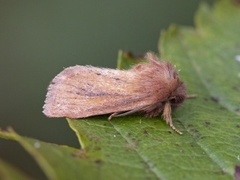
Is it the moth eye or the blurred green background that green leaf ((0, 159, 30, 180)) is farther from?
the blurred green background

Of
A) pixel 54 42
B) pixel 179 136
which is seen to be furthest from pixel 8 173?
pixel 54 42

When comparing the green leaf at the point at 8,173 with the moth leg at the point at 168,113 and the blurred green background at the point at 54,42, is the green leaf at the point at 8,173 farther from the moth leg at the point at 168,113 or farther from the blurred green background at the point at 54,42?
the blurred green background at the point at 54,42

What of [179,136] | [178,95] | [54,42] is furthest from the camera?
[54,42]

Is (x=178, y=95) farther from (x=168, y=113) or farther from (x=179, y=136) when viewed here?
(x=179, y=136)

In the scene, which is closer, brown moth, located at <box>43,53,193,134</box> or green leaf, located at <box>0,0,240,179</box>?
green leaf, located at <box>0,0,240,179</box>

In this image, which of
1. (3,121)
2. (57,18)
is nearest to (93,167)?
(3,121)

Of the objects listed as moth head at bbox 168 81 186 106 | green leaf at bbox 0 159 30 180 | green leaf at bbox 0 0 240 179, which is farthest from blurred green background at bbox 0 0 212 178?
green leaf at bbox 0 159 30 180
